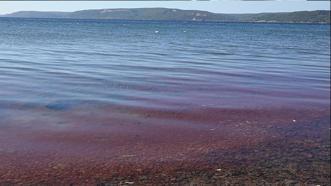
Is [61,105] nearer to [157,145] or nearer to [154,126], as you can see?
[154,126]

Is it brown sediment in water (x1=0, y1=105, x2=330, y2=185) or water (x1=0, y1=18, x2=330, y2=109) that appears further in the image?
water (x1=0, y1=18, x2=330, y2=109)

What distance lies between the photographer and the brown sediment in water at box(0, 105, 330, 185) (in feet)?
27.6

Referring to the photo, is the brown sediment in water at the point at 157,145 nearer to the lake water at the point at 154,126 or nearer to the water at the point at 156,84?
the lake water at the point at 154,126

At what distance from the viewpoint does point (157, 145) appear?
1031 cm

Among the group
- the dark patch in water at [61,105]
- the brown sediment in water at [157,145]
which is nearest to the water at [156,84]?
the dark patch in water at [61,105]

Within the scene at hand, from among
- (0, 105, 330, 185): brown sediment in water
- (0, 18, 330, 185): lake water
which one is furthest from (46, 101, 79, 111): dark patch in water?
(0, 105, 330, 185): brown sediment in water

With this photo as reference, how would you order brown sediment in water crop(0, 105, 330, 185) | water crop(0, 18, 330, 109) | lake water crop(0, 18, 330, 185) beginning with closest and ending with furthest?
brown sediment in water crop(0, 105, 330, 185), lake water crop(0, 18, 330, 185), water crop(0, 18, 330, 109)

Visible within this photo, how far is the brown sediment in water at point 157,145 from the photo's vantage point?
331 inches

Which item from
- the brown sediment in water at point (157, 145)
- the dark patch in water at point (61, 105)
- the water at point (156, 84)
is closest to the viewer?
the brown sediment in water at point (157, 145)

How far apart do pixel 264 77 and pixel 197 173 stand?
1455cm

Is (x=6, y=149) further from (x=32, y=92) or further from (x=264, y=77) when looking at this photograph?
(x=264, y=77)

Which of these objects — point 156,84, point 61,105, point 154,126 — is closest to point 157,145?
point 154,126

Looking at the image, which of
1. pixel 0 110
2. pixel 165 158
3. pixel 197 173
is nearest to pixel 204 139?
pixel 165 158

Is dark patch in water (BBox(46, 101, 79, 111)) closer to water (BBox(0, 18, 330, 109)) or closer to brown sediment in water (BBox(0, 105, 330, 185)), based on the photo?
water (BBox(0, 18, 330, 109))
